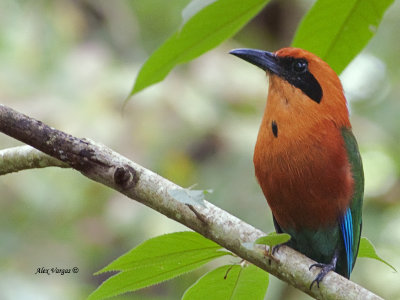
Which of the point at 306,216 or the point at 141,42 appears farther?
the point at 141,42

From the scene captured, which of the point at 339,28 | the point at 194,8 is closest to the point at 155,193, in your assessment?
the point at 194,8

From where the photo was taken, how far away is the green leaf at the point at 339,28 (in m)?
1.96

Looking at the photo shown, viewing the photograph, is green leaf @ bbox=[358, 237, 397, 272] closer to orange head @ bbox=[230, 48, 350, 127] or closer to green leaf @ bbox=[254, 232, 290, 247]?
green leaf @ bbox=[254, 232, 290, 247]

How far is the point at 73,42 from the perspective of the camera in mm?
6113

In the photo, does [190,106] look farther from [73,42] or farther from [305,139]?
[305,139]

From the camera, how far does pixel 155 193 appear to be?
1969 mm

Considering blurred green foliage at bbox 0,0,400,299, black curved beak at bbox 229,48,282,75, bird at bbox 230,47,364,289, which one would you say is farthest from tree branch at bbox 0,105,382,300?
blurred green foliage at bbox 0,0,400,299

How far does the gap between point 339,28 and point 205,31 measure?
44 cm

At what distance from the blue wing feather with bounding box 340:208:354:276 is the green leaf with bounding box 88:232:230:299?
137 centimetres

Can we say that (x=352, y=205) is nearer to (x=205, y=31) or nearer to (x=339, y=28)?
(x=339, y=28)

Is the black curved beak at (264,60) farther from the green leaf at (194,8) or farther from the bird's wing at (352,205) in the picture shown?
the green leaf at (194,8)

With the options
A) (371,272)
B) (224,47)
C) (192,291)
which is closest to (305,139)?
(192,291)

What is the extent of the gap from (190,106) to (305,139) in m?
2.41

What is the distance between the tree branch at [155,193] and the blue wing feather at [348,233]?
1.09 m
